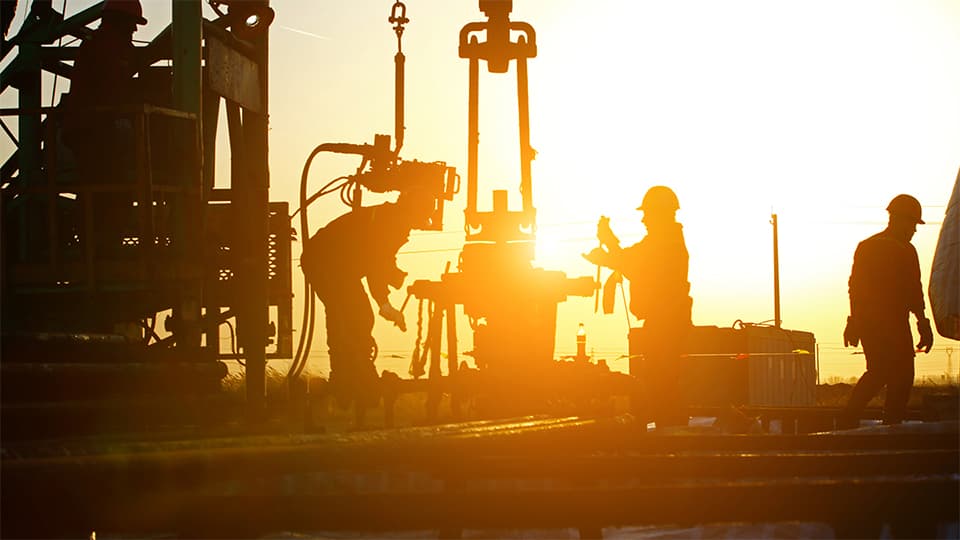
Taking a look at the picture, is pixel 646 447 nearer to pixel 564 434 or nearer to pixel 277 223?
pixel 564 434

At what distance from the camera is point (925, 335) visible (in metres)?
13.1

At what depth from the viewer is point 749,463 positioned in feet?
18.3

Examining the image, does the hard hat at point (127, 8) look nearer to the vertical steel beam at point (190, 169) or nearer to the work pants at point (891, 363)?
the vertical steel beam at point (190, 169)

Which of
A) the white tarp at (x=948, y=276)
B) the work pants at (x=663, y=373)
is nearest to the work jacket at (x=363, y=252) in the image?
the work pants at (x=663, y=373)

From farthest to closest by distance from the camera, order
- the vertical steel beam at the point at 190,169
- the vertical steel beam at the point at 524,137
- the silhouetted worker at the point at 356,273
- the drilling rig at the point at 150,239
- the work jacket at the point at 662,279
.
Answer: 1. the vertical steel beam at the point at 524,137
2. the silhouetted worker at the point at 356,273
3. the vertical steel beam at the point at 190,169
4. the work jacket at the point at 662,279
5. the drilling rig at the point at 150,239

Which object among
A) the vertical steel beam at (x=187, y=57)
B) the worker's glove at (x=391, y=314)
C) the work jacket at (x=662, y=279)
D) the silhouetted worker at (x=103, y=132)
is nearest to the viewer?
the work jacket at (x=662, y=279)

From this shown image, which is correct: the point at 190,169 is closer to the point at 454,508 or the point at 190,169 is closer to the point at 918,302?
the point at 918,302

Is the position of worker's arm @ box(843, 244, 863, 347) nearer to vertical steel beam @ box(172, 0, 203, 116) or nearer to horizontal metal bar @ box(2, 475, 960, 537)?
vertical steel beam @ box(172, 0, 203, 116)

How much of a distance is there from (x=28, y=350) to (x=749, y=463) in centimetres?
446

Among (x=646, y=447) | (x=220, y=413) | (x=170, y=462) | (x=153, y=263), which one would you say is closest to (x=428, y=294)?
(x=153, y=263)

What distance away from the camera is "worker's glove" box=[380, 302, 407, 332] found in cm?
1362

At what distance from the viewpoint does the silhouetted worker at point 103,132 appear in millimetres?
12750

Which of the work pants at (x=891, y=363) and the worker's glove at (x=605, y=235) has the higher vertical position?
the worker's glove at (x=605, y=235)

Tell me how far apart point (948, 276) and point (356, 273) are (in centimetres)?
704
